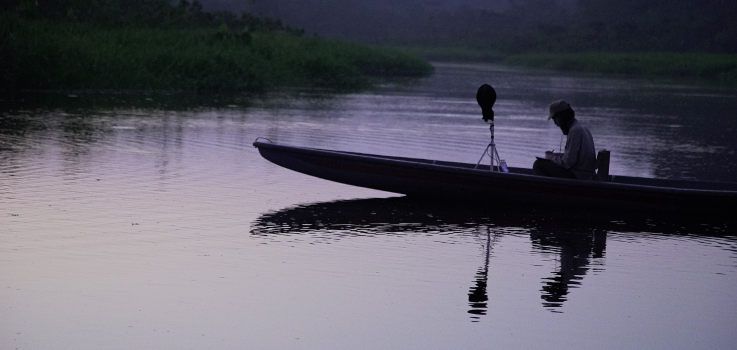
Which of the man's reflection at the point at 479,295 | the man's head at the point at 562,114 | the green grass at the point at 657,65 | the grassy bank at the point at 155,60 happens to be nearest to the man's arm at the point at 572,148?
the man's head at the point at 562,114

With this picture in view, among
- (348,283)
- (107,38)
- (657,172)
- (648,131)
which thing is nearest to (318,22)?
(107,38)

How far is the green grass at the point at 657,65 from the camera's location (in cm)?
6700

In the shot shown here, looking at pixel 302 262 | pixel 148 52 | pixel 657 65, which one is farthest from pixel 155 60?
pixel 657 65

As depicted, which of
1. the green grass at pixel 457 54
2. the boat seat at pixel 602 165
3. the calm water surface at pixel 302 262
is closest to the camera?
the calm water surface at pixel 302 262

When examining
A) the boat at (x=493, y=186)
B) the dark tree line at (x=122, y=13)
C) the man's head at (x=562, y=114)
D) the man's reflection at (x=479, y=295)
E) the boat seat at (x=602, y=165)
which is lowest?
the man's reflection at (x=479, y=295)

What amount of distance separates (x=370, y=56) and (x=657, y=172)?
131ft

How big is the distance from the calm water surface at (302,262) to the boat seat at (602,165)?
52 centimetres

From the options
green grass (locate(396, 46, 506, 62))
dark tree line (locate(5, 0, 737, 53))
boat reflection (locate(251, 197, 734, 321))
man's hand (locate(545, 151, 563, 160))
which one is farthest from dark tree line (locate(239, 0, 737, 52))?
boat reflection (locate(251, 197, 734, 321))

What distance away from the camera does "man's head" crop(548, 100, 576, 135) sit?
46.5 ft

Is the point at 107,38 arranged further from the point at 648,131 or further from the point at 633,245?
the point at 633,245

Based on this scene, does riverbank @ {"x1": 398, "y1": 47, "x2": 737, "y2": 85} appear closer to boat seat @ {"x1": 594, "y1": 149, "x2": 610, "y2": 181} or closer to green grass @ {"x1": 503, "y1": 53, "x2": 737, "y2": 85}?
green grass @ {"x1": 503, "y1": 53, "x2": 737, "y2": 85}

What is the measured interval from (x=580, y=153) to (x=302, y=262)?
446cm

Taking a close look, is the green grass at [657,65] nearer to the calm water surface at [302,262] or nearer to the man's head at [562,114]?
the calm water surface at [302,262]

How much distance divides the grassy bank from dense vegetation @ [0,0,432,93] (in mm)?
27
